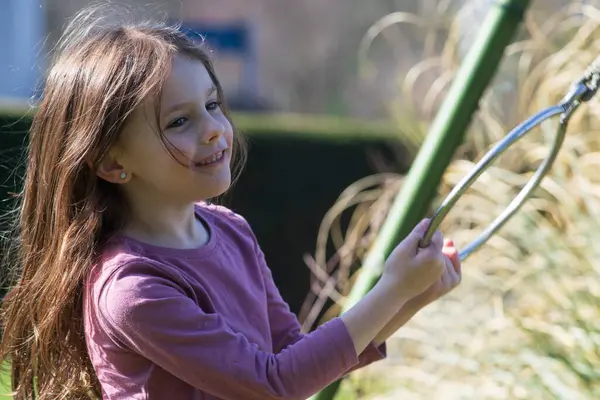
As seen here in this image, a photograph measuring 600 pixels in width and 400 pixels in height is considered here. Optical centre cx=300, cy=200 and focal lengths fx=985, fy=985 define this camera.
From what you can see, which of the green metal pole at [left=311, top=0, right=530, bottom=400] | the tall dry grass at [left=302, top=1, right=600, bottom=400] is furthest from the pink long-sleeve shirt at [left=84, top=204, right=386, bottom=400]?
the tall dry grass at [left=302, top=1, right=600, bottom=400]

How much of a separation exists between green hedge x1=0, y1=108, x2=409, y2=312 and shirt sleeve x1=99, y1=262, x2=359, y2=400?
4498 millimetres

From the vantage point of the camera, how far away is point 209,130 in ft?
5.87

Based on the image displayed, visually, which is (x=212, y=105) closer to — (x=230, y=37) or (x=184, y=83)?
(x=184, y=83)

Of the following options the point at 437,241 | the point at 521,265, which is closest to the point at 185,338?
the point at 437,241

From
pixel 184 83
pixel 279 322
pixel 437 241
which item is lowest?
pixel 279 322

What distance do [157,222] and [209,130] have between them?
0.21m

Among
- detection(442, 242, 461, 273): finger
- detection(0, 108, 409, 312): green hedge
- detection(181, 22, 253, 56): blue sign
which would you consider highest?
detection(442, 242, 461, 273): finger

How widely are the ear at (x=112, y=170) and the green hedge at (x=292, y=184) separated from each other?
14.3 feet

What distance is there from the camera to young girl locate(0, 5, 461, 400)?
1.69 meters

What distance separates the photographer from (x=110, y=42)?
6.19ft

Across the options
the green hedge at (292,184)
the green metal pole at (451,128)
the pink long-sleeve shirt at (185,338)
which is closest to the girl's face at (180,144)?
the pink long-sleeve shirt at (185,338)

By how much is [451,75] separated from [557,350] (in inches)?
56.9

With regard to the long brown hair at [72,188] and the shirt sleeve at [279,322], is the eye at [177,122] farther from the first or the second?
the shirt sleeve at [279,322]

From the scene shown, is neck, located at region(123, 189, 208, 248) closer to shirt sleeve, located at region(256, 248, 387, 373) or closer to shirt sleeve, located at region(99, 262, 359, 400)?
shirt sleeve, located at region(99, 262, 359, 400)
